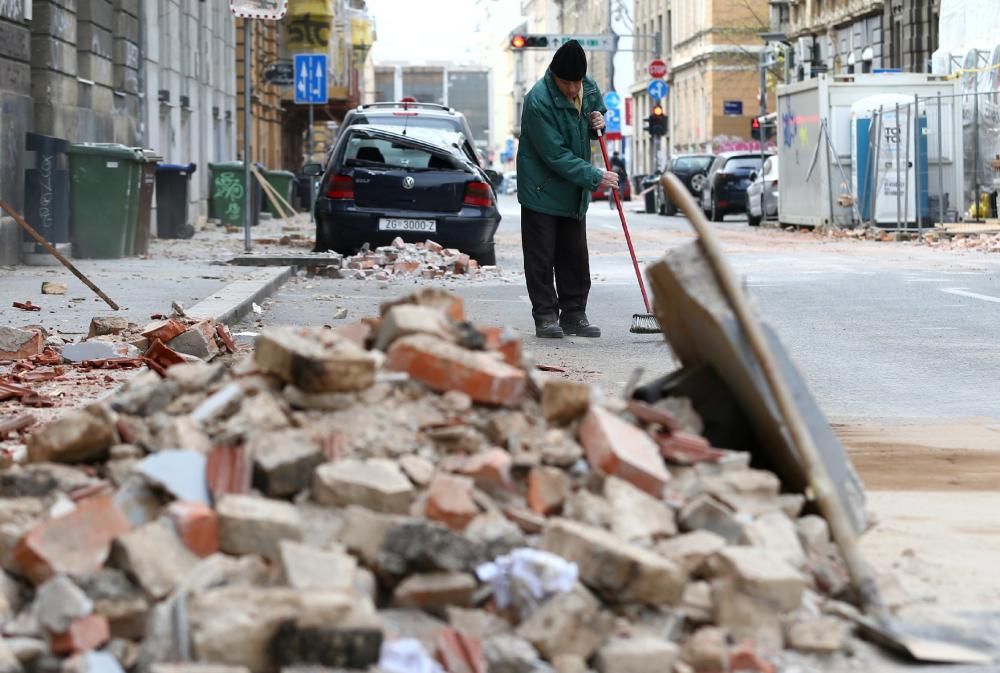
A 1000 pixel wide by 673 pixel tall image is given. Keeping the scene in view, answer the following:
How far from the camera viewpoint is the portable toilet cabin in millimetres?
28062

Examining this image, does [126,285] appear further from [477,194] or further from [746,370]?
[746,370]

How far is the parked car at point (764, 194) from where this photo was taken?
116 ft

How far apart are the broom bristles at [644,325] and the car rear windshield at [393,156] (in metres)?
6.29

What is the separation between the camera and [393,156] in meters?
17.4

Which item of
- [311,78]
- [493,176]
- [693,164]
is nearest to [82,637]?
[493,176]

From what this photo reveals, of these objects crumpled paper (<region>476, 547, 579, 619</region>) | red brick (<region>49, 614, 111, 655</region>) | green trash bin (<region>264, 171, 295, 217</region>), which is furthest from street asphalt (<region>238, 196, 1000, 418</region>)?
green trash bin (<region>264, 171, 295, 217</region>)

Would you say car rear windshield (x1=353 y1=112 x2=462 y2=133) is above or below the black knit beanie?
above

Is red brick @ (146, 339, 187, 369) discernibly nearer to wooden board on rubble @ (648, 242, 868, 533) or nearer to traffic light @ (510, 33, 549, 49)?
wooden board on rubble @ (648, 242, 868, 533)

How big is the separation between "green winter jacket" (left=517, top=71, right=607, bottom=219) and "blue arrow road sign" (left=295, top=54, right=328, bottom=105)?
70.2 feet

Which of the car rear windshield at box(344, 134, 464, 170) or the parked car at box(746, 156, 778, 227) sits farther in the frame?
the parked car at box(746, 156, 778, 227)

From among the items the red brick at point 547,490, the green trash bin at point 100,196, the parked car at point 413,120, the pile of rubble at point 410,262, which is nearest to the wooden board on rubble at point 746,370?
the red brick at point 547,490

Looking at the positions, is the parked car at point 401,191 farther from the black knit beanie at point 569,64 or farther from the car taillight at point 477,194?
the black knit beanie at point 569,64

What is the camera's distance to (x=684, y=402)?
4.93 meters

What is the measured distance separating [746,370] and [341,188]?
12880mm
